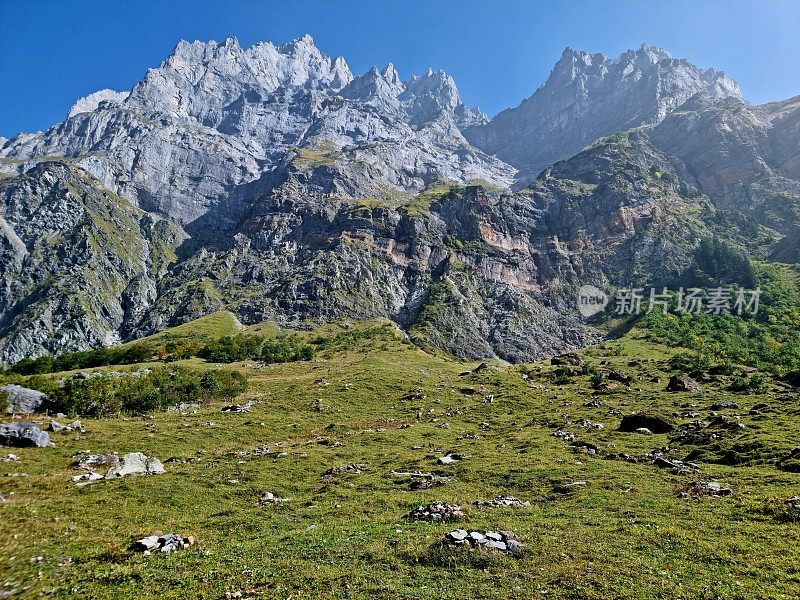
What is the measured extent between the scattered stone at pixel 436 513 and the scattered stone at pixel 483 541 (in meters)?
5.17

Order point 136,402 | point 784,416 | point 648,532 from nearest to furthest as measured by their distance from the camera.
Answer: point 648,532, point 784,416, point 136,402

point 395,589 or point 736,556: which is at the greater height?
point 736,556

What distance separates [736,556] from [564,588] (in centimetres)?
859

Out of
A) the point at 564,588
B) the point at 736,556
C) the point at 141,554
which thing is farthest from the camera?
the point at 141,554

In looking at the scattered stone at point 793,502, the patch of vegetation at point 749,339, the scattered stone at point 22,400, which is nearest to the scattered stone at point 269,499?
the scattered stone at point 793,502

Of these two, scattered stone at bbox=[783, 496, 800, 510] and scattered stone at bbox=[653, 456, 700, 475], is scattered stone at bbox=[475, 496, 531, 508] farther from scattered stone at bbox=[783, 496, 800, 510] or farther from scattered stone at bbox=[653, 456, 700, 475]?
scattered stone at bbox=[653, 456, 700, 475]

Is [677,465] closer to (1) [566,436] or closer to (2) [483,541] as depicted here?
(1) [566,436]

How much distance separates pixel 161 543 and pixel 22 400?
68.2 m

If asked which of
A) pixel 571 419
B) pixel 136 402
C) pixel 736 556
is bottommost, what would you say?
pixel 136 402

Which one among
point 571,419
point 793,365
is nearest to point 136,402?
point 571,419

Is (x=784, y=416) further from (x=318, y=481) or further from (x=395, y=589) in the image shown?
(x=395, y=589)

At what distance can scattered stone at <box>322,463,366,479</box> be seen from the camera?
4447cm

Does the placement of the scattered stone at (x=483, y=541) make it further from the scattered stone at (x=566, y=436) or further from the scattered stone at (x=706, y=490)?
the scattered stone at (x=566, y=436)

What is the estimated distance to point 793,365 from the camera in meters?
140
